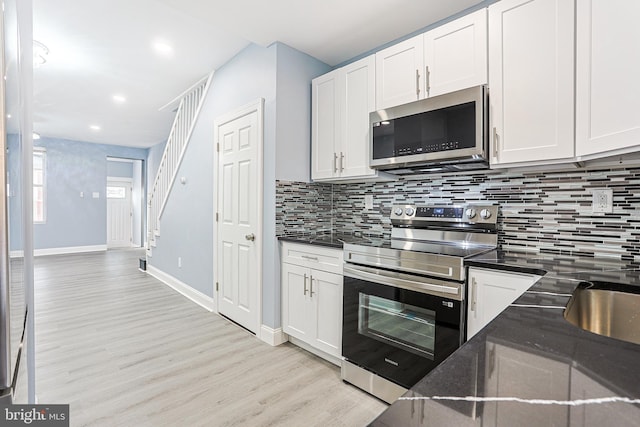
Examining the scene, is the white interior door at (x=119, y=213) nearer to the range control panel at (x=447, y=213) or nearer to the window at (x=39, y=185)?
the window at (x=39, y=185)

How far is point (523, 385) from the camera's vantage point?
0.47m

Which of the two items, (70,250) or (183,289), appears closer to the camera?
(183,289)

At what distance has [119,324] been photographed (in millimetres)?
3115

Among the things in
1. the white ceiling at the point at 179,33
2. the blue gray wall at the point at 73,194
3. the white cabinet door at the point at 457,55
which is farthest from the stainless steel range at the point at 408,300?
the blue gray wall at the point at 73,194

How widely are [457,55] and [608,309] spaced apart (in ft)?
5.13

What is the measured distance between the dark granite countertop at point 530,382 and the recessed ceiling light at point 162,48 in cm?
357

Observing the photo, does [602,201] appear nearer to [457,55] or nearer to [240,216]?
[457,55]

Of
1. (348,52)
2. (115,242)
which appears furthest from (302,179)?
(115,242)

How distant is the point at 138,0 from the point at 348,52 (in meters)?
1.73

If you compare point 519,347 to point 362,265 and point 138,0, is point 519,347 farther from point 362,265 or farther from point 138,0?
point 138,0

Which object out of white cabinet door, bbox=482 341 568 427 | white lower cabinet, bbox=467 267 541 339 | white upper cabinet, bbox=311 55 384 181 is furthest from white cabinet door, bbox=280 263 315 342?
white cabinet door, bbox=482 341 568 427

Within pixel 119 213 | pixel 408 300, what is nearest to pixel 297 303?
pixel 408 300

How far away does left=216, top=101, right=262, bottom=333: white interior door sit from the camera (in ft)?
9.37

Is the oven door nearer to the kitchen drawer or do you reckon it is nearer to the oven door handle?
the oven door handle
